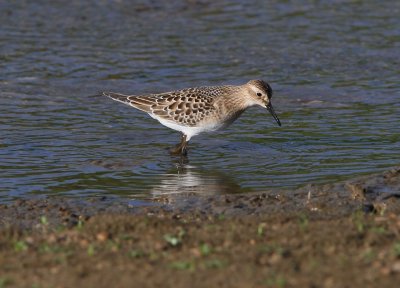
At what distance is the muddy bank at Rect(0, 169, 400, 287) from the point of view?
6.75m

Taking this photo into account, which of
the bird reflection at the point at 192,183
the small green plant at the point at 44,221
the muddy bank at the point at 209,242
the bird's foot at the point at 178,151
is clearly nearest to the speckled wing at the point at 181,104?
the bird's foot at the point at 178,151

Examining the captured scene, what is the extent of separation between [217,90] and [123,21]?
6.82m

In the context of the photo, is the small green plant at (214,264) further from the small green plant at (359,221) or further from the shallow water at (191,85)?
the shallow water at (191,85)

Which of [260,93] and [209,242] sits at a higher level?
[260,93]

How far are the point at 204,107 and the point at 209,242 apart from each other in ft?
17.9

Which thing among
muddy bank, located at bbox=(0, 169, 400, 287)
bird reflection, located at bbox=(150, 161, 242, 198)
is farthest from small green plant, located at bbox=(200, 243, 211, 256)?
bird reflection, located at bbox=(150, 161, 242, 198)

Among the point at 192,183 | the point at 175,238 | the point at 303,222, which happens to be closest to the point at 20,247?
the point at 175,238

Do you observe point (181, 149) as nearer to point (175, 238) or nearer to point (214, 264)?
point (175, 238)

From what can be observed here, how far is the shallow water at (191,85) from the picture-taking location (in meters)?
11.5

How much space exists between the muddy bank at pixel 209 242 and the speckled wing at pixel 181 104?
3.01m

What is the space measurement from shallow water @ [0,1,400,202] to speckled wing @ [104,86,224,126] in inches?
17.1

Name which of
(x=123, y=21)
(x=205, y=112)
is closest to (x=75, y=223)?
(x=205, y=112)

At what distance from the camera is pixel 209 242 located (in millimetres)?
7723

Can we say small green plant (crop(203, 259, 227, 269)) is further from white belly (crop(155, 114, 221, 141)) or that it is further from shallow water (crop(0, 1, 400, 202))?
white belly (crop(155, 114, 221, 141))
